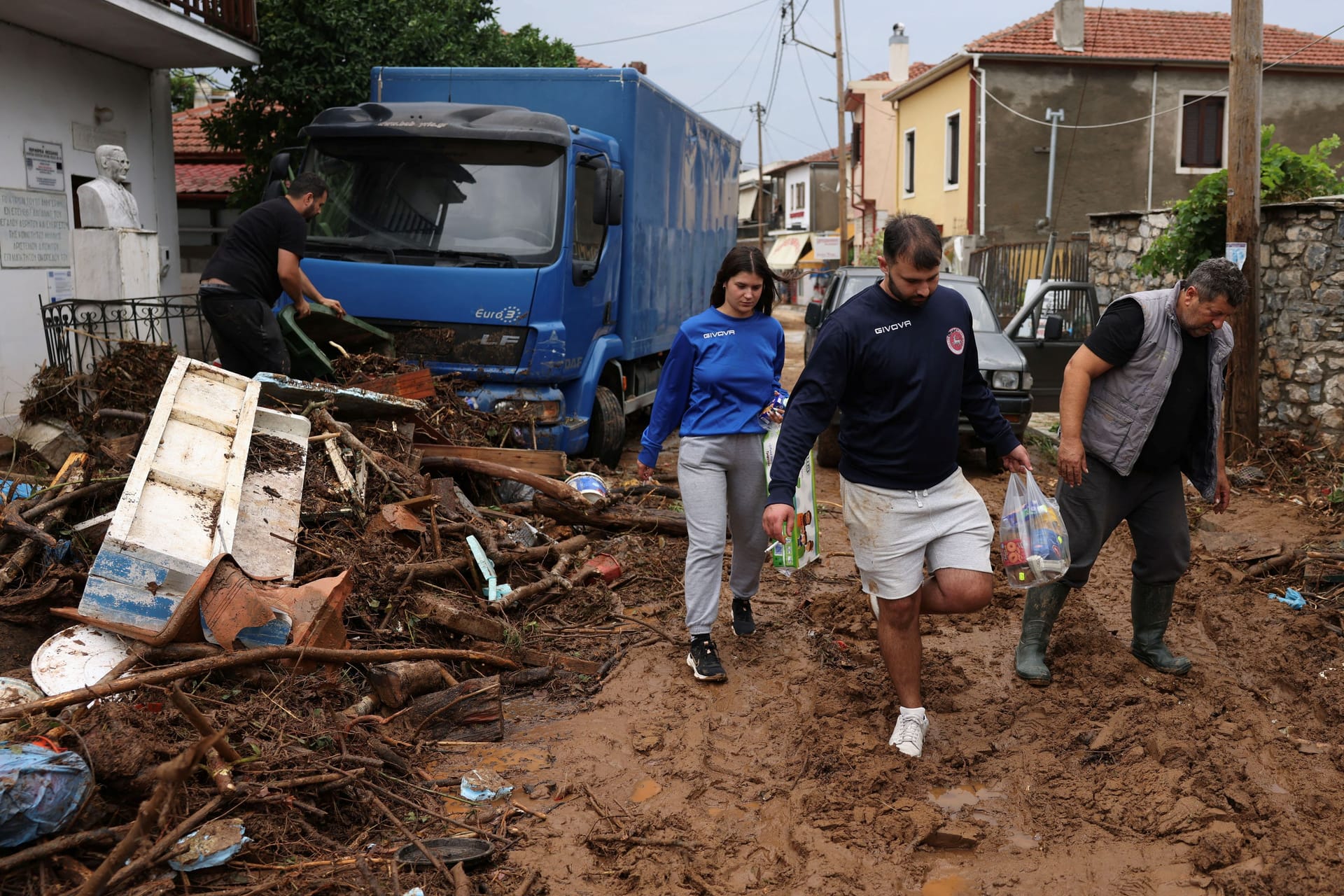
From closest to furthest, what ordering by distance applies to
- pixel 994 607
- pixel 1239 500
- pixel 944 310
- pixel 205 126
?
pixel 944 310, pixel 994 607, pixel 1239 500, pixel 205 126

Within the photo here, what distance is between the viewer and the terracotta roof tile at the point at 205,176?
73.2ft

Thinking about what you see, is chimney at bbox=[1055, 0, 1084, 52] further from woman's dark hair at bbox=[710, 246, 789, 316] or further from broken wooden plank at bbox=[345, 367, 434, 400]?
woman's dark hair at bbox=[710, 246, 789, 316]

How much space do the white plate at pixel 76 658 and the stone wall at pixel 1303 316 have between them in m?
9.44

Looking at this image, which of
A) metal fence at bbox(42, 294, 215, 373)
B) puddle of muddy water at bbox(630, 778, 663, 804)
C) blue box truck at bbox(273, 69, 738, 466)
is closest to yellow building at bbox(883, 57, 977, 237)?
blue box truck at bbox(273, 69, 738, 466)

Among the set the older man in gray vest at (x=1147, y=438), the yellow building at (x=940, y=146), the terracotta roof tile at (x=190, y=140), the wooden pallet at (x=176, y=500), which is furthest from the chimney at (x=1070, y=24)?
the wooden pallet at (x=176, y=500)

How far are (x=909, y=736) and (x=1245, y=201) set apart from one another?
7203mm

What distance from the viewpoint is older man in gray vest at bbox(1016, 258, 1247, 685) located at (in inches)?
184

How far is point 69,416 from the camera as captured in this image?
22.7 feet

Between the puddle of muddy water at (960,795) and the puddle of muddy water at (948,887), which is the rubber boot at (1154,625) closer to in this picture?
the puddle of muddy water at (960,795)

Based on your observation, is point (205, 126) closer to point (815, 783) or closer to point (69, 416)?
point (69, 416)

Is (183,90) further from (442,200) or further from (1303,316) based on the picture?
(1303,316)

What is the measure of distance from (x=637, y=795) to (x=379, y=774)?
36.6 inches

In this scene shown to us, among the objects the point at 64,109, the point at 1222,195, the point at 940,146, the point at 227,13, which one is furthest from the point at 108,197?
the point at 940,146

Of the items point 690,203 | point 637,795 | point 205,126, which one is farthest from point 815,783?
point 205,126
